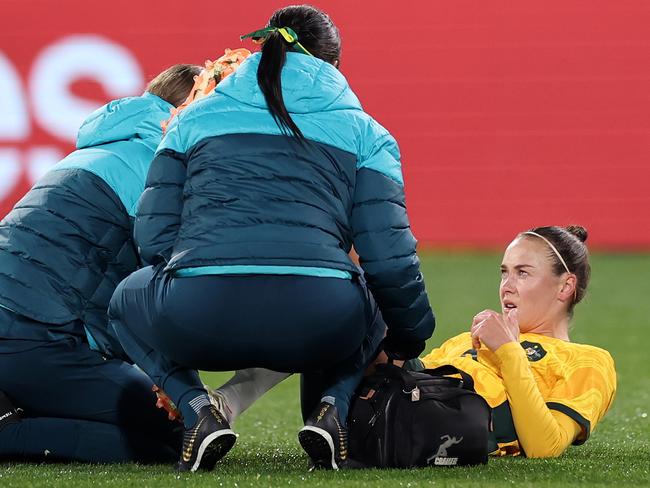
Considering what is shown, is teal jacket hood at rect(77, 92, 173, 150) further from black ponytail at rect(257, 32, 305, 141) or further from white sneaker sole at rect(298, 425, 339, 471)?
white sneaker sole at rect(298, 425, 339, 471)

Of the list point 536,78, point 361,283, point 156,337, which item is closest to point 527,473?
point 361,283

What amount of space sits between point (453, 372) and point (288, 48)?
938 millimetres

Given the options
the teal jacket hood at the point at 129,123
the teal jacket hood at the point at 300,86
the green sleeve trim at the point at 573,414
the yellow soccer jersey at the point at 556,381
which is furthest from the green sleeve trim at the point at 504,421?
the teal jacket hood at the point at 129,123

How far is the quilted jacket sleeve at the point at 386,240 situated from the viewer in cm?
308

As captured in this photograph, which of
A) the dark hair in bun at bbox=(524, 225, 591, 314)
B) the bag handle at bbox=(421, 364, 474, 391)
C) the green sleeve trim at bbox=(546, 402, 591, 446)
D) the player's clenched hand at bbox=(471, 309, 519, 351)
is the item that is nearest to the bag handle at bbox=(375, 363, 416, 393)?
the bag handle at bbox=(421, 364, 474, 391)

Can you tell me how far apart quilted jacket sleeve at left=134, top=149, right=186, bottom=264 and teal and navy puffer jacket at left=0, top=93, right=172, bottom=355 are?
41cm

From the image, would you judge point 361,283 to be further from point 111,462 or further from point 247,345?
point 111,462

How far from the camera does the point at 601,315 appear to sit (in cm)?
768

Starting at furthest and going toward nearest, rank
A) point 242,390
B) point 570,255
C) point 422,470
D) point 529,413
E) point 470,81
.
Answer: point 470,81
point 570,255
point 242,390
point 529,413
point 422,470

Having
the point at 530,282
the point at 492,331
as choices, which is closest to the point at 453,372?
the point at 492,331

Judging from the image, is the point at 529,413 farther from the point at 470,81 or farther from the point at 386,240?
the point at 470,81

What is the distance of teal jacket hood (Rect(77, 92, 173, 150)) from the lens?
12.0ft

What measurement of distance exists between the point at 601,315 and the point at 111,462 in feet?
15.8

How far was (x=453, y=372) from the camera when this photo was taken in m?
3.37
